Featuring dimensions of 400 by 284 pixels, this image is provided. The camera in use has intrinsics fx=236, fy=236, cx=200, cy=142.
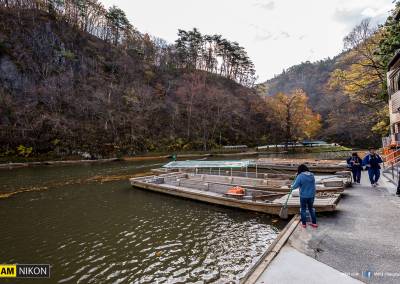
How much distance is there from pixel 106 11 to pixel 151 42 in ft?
58.0

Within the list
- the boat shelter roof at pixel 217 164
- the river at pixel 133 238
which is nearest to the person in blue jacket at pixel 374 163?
the river at pixel 133 238

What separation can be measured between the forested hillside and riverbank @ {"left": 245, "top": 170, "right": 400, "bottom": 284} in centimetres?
4657

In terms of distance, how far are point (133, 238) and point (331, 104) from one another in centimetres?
8563

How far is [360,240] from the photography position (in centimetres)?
707

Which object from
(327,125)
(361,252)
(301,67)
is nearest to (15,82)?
(361,252)

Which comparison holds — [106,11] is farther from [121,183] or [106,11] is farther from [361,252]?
[361,252]

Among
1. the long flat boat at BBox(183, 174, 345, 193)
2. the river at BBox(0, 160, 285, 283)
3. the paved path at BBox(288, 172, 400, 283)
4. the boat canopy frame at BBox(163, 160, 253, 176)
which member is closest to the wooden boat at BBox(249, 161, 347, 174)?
the boat canopy frame at BBox(163, 160, 253, 176)

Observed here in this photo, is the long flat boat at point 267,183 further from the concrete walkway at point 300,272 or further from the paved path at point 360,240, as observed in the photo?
the concrete walkway at point 300,272

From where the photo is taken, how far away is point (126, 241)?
1015 cm

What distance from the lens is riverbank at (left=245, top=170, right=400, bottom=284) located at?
5.23 metres

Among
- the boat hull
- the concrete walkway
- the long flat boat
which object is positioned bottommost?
the boat hull

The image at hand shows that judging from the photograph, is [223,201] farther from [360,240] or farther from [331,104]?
[331,104]

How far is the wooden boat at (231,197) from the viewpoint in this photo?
1086 centimetres

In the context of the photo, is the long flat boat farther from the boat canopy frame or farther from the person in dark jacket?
the person in dark jacket
